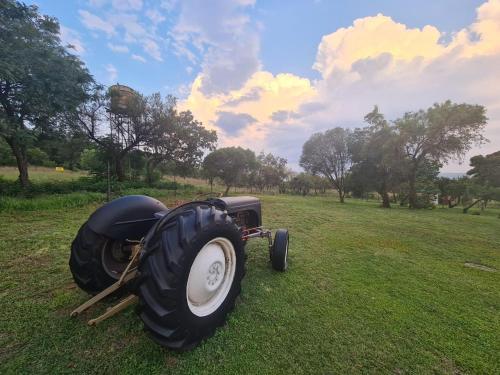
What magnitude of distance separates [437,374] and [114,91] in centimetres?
2027

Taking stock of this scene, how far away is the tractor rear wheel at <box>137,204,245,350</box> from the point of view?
1.50 metres

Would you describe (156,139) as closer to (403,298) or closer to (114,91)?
(114,91)

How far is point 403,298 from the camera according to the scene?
2.74 metres

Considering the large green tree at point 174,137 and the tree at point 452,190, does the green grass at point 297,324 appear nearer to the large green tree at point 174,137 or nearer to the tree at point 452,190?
the large green tree at point 174,137

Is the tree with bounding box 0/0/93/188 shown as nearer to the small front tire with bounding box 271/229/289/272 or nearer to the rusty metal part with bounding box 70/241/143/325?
the rusty metal part with bounding box 70/241/143/325

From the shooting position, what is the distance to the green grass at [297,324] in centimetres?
166

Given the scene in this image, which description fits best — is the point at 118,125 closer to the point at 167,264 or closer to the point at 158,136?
the point at 158,136

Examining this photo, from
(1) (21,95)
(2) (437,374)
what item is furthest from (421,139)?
(1) (21,95)

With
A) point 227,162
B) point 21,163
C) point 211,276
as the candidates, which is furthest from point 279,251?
point 227,162

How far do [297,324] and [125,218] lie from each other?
2093 millimetres

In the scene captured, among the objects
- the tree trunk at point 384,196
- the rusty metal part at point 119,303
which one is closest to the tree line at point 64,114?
the rusty metal part at point 119,303

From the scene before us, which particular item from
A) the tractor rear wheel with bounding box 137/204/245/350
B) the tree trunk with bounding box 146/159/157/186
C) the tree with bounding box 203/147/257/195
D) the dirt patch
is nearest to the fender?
the tractor rear wheel with bounding box 137/204/245/350

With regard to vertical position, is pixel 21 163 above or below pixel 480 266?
above

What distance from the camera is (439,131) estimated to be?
1552cm
